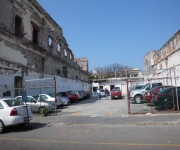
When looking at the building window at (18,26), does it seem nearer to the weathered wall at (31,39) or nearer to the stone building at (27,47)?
the stone building at (27,47)

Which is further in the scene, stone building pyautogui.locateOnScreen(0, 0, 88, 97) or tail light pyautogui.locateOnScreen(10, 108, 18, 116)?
stone building pyautogui.locateOnScreen(0, 0, 88, 97)

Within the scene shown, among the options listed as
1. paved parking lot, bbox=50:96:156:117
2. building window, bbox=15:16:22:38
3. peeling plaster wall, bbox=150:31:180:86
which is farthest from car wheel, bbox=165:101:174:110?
building window, bbox=15:16:22:38

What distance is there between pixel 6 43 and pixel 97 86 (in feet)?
111

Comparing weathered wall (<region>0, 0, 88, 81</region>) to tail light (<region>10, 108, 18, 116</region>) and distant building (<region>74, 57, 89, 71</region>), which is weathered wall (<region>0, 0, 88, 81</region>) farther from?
distant building (<region>74, 57, 89, 71</region>)

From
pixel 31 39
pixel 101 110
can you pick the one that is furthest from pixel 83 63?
pixel 101 110

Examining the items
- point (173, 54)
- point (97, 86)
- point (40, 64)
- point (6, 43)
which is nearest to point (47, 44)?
point (40, 64)

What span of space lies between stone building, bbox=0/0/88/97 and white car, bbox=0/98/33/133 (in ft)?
16.8

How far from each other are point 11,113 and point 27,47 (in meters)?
13.0

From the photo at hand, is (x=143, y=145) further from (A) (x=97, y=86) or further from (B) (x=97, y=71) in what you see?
(B) (x=97, y=71)

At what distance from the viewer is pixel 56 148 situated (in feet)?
19.6

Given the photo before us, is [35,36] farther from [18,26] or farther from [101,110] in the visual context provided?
[101,110]

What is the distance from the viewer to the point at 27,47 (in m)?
20.4

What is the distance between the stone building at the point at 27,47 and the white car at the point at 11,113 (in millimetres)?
5124

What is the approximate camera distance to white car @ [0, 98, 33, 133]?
341 inches
